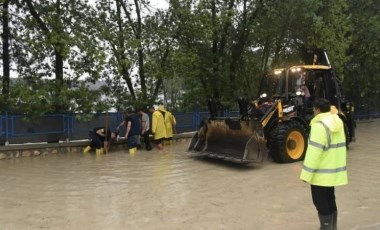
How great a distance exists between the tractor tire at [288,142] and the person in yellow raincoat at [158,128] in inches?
194

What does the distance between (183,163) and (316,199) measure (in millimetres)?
6882

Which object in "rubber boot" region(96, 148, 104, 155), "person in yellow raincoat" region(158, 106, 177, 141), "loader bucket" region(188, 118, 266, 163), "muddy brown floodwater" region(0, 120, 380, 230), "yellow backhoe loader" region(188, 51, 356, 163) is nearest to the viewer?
"muddy brown floodwater" region(0, 120, 380, 230)

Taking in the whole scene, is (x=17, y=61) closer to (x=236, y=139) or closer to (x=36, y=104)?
(x=36, y=104)

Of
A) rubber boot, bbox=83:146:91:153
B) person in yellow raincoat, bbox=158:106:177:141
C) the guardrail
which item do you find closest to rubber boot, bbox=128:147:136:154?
rubber boot, bbox=83:146:91:153

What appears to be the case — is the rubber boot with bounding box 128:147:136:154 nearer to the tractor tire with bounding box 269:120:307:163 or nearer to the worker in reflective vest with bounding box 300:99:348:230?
the tractor tire with bounding box 269:120:307:163

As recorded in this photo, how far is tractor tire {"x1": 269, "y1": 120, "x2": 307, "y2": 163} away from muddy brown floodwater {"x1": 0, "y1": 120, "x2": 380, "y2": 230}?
31 centimetres

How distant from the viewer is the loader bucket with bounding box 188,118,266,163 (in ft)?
37.1

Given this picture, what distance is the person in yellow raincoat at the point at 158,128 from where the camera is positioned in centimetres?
1596

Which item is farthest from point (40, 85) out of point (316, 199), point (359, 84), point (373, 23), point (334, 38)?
point (359, 84)

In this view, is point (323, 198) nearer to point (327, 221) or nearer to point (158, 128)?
point (327, 221)

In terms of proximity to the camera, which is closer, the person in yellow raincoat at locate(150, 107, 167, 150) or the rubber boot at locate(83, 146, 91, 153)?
the rubber boot at locate(83, 146, 91, 153)

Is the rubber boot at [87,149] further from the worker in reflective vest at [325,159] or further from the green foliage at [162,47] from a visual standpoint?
the worker in reflective vest at [325,159]

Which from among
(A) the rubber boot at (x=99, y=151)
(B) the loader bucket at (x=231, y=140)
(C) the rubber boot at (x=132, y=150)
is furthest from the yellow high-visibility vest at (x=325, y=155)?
(A) the rubber boot at (x=99, y=151)

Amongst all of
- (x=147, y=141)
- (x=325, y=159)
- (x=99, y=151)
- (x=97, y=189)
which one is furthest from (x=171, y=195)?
(x=147, y=141)
